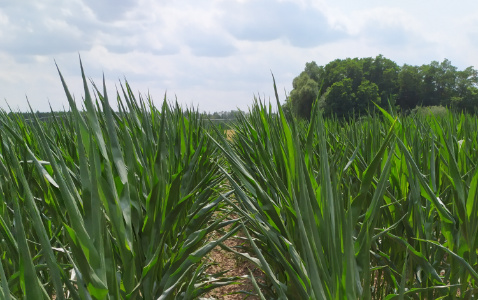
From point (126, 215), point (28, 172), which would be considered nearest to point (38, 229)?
point (126, 215)

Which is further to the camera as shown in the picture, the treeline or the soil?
the treeline

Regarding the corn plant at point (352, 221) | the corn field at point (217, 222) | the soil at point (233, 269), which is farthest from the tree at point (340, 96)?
the corn field at point (217, 222)

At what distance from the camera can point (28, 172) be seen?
137 centimetres

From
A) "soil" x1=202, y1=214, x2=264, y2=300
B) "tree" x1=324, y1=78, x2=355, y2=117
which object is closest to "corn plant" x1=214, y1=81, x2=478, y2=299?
"soil" x1=202, y1=214, x2=264, y2=300

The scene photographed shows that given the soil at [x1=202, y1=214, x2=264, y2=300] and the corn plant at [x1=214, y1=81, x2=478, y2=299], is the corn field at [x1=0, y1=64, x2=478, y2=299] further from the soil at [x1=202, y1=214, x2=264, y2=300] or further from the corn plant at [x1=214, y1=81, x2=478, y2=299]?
the soil at [x1=202, y1=214, x2=264, y2=300]

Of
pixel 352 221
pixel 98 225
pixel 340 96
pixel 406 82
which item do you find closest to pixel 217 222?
pixel 352 221

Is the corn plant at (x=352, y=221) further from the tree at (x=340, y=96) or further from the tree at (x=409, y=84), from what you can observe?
the tree at (x=409, y=84)

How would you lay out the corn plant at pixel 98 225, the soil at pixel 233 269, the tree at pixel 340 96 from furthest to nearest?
the tree at pixel 340 96
the soil at pixel 233 269
the corn plant at pixel 98 225

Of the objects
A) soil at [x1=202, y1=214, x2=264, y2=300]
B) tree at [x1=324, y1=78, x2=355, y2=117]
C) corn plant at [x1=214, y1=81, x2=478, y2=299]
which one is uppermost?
tree at [x1=324, y1=78, x2=355, y2=117]

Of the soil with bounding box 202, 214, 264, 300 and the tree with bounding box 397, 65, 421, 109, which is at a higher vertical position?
the tree with bounding box 397, 65, 421, 109

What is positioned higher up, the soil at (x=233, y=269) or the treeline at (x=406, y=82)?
the treeline at (x=406, y=82)

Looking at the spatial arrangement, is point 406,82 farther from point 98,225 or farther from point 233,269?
point 98,225

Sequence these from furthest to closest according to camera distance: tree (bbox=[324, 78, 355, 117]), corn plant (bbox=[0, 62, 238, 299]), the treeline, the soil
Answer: the treeline < tree (bbox=[324, 78, 355, 117]) < the soil < corn plant (bbox=[0, 62, 238, 299])

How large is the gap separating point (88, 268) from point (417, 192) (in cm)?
96
